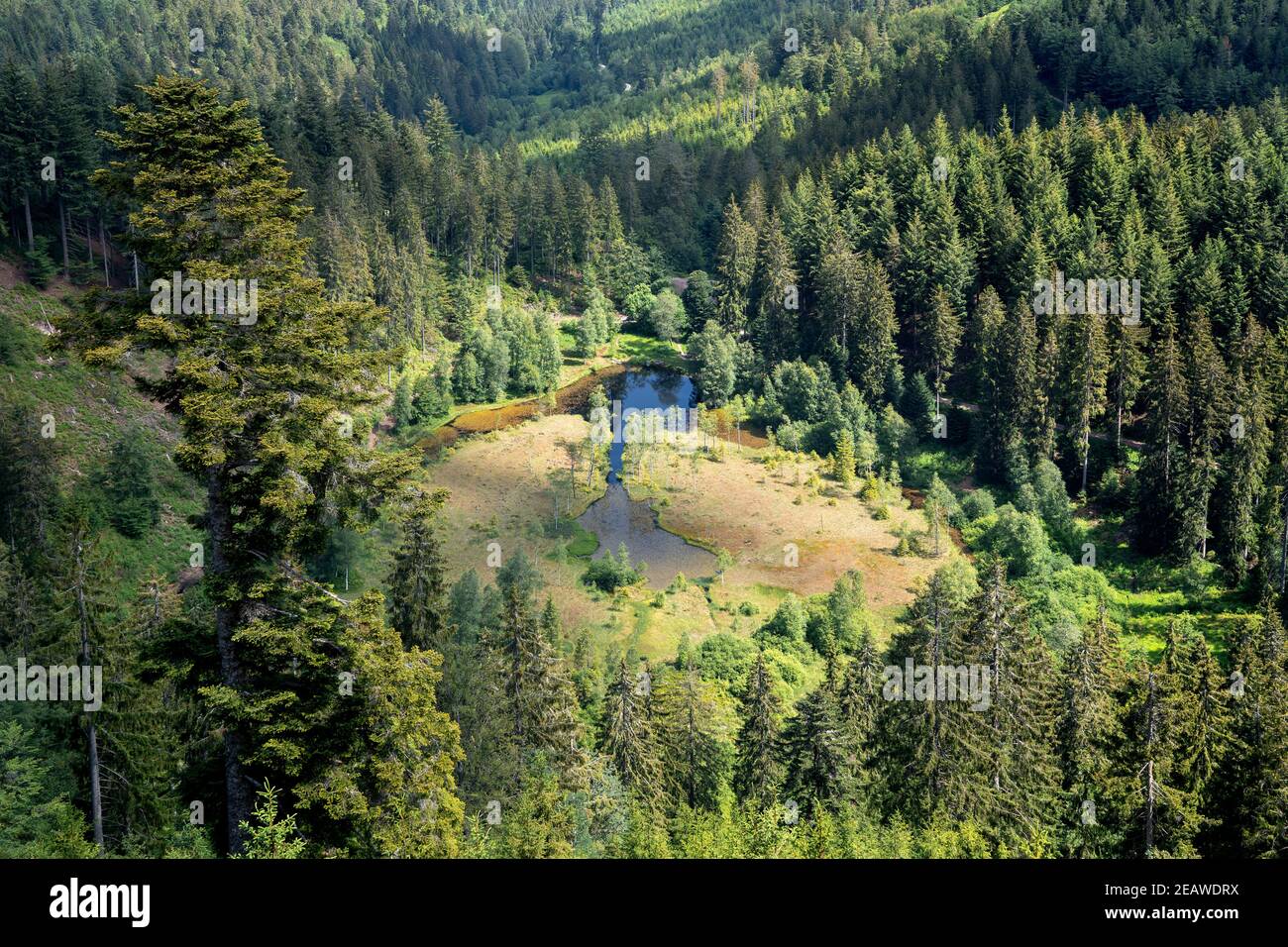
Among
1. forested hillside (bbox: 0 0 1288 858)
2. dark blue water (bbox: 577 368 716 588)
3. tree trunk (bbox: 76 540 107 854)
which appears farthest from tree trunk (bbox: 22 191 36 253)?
tree trunk (bbox: 76 540 107 854)

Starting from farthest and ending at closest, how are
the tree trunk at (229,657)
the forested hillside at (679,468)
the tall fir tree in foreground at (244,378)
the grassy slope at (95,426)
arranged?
the grassy slope at (95,426), the forested hillside at (679,468), the tree trunk at (229,657), the tall fir tree in foreground at (244,378)

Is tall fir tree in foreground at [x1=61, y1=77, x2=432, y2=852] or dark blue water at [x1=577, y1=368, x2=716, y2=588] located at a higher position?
tall fir tree in foreground at [x1=61, y1=77, x2=432, y2=852]

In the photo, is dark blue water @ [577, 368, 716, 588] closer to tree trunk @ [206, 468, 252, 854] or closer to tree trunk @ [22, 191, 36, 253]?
tree trunk @ [206, 468, 252, 854]

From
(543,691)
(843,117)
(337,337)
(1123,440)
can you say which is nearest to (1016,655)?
(543,691)

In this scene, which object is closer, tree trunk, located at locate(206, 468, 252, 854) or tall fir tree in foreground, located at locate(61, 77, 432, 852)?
tall fir tree in foreground, located at locate(61, 77, 432, 852)

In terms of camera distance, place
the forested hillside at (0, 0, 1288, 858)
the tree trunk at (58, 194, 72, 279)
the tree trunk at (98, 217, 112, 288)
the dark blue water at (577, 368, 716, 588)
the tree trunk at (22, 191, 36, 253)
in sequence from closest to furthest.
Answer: the forested hillside at (0, 0, 1288, 858) < the dark blue water at (577, 368, 716, 588) < the tree trunk at (22, 191, 36, 253) < the tree trunk at (58, 194, 72, 279) < the tree trunk at (98, 217, 112, 288)

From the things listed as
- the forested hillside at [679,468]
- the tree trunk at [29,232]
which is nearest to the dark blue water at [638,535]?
the forested hillside at [679,468]

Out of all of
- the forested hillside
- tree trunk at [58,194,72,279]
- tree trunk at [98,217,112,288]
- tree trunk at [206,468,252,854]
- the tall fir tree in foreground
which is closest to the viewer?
the tall fir tree in foreground

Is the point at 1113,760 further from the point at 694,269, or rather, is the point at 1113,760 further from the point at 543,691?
the point at 694,269

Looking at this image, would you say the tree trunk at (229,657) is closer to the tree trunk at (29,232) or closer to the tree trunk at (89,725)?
the tree trunk at (89,725)
